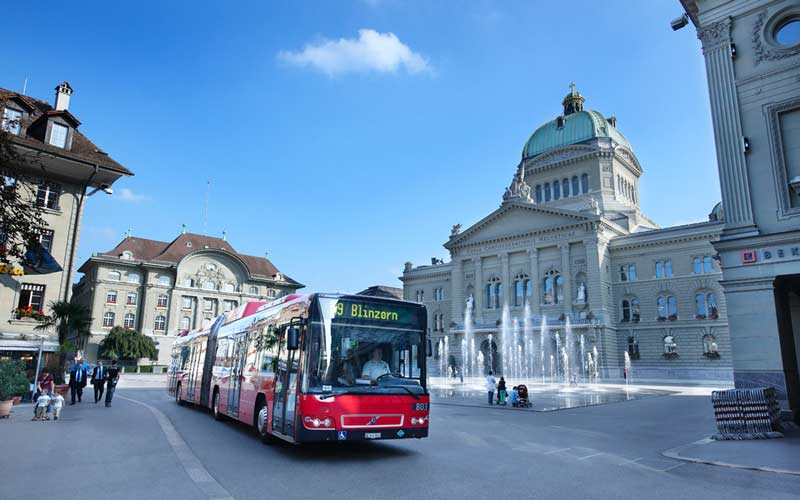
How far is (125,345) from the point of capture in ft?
194

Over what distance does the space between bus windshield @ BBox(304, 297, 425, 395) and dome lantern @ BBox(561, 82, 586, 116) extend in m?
68.8

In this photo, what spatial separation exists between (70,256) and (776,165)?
28.5 metres

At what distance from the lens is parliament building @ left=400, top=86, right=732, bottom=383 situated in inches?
1907

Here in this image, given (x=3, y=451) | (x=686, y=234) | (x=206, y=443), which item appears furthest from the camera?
(x=686, y=234)

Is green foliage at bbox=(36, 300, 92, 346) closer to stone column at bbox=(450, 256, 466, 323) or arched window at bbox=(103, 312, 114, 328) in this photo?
stone column at bbox=(450, 256, 466, 323)

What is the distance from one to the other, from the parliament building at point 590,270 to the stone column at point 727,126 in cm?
3088

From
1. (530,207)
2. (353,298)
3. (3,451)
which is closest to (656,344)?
(530,207)

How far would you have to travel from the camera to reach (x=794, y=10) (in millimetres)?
13430

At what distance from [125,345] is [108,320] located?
618cm

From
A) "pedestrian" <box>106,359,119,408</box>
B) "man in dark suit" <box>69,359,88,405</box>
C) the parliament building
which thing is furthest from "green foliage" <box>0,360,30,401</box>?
the parliament building

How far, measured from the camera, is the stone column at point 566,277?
172 ft

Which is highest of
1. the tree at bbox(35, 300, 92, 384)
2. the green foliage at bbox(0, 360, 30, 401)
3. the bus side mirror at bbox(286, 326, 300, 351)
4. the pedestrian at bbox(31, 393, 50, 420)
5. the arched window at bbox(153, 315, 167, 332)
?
the arched window at bbox(153, 315, 167, 332)

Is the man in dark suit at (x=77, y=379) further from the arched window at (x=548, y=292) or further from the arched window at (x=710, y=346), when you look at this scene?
the arched window at (x=710, y=346)

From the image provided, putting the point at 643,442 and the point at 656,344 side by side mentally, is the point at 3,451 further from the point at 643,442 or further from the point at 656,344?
the point at 656,344
